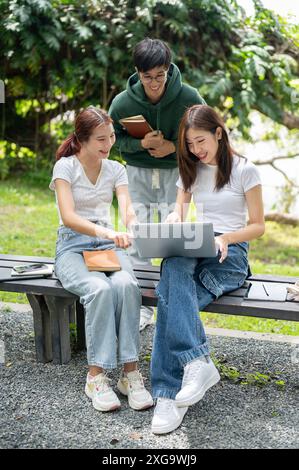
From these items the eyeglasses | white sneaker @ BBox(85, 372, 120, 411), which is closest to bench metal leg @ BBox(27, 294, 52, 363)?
white sneaker @ BBox(85, 372, 120, 411)

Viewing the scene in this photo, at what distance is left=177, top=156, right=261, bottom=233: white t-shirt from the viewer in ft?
9.96

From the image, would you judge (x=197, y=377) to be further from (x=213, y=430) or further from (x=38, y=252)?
(x=38, y=252)

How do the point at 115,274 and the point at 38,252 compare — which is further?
the point at 38,252

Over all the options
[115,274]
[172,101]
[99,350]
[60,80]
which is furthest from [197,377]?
[60,80]

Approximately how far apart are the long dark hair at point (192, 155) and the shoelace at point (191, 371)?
34.2 inches

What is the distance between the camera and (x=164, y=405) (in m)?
2.70

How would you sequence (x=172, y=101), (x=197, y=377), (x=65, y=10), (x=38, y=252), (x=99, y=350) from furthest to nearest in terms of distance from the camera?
1. (x=65, y=10)
2. (x=38, y=252)
3. (x=172, y=101)
4. (x=99, y=350)
5. (x=197, y=377)

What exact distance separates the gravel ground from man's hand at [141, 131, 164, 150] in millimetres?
1116

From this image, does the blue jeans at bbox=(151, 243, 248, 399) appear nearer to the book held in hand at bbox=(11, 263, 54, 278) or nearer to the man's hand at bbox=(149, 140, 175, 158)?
the book held in hand at bbox=(11, 263, 54, 278)

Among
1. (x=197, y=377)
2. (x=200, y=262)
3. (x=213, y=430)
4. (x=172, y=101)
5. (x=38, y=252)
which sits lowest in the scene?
(x=38, y=252)

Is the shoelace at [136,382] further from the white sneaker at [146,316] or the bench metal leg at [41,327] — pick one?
the white sneaker at [146,316]

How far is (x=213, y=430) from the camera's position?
8.78 ft

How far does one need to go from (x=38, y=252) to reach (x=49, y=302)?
1.94 meters

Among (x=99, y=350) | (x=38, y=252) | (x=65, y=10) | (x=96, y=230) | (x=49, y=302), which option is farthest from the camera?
(x=65, y=10)
